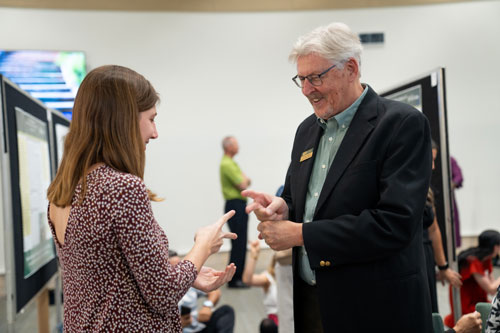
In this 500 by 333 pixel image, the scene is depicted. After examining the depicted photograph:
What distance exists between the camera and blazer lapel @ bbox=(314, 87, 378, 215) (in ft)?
4.90

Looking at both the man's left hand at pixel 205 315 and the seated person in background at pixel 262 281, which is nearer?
the man's left hand at pixel 205 315

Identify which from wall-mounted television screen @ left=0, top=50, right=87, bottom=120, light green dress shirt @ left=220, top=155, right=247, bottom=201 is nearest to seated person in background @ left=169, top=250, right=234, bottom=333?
light green dress shirt @ left=220, top=155, right=247, bottom=201

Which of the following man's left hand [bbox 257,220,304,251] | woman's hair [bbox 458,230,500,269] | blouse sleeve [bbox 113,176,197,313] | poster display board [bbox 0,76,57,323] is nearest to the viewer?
blouse sleeve [bbox 113,176,197,313]

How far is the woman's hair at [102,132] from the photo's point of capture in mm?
1233

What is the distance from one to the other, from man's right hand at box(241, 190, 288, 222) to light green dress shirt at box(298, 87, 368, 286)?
10 centimetres

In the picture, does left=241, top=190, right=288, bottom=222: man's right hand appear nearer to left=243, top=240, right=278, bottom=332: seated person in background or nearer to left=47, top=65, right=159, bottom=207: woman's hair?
left=47, top=65, right=159, bottom=207: woman's hair

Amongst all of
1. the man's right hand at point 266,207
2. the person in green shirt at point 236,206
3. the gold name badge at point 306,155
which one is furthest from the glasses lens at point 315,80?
the person in green shirt at point 236,206

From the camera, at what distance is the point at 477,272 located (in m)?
3.31

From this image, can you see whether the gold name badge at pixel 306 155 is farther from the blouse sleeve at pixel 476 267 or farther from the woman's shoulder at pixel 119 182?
the blouse sleeve at pixel 476 267

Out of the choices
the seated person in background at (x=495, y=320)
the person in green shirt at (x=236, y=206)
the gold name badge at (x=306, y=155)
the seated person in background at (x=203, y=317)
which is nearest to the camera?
the seated person in background at (x=495, y=320)

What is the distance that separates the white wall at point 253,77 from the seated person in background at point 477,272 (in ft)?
12.3

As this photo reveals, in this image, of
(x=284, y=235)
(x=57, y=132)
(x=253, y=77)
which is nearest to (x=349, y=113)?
(x=284, y=235)

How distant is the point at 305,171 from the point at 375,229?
0.38 meters

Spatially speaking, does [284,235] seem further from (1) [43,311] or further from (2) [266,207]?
(1) [43,311]
